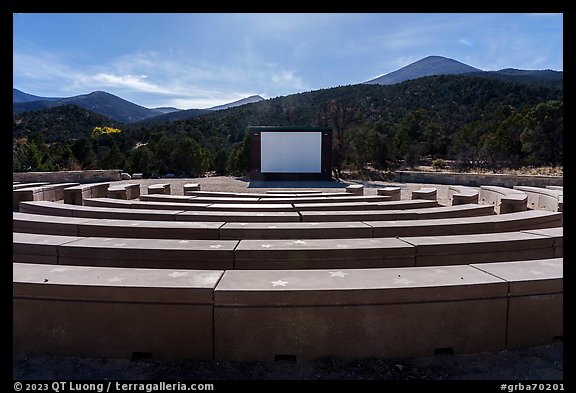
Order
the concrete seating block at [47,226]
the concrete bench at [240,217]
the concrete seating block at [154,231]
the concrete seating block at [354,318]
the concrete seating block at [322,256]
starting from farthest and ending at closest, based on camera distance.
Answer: the concrete bench at [240,217] → the concrete seating block at [47,226] → the concrete seating block at [154,231] → the concrete seating block at [322,256] → the concrete seating block at [354,318]

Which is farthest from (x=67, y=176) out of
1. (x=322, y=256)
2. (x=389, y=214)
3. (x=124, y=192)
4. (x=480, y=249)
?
(x=480, y=249)

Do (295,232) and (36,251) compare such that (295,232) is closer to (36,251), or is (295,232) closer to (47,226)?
(36,251)

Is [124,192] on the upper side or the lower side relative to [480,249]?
upper

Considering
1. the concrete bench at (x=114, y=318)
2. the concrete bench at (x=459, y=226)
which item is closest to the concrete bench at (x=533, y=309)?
the concrete bench at (x=459, y=226)

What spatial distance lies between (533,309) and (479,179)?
2260 cm

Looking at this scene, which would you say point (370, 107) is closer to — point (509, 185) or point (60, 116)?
point (509, 185)

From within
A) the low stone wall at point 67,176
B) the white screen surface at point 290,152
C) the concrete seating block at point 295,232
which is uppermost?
the white screen surface at point 290,152

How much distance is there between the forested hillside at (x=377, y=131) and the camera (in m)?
34.7

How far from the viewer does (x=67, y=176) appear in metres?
25.7

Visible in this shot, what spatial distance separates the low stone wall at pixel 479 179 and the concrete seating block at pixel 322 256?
60.0 feet

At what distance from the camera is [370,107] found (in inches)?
2992

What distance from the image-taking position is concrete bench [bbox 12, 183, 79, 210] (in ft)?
46.5

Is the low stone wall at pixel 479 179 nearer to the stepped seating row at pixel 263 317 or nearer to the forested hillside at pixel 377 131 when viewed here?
the forested hillside at pixel 377 131
